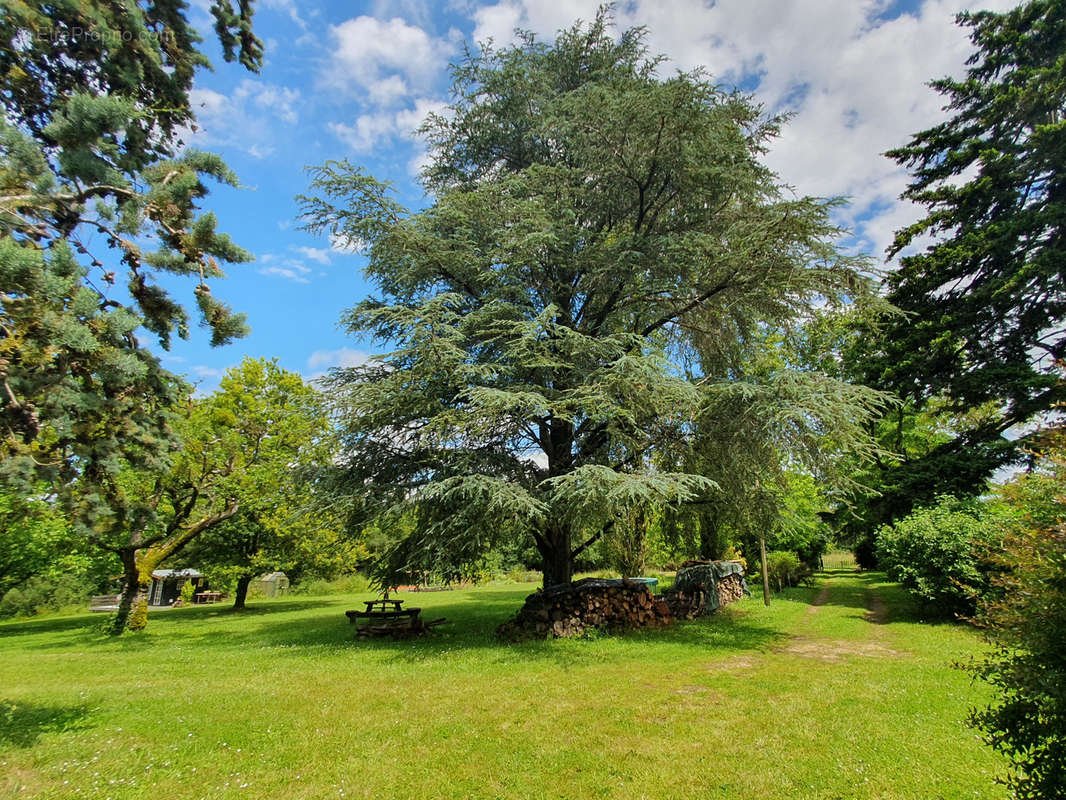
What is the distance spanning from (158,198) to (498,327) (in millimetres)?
7893

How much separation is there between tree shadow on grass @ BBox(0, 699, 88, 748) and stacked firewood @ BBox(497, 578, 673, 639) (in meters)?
7.71

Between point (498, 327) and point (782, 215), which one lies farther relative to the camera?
point (498, 327)

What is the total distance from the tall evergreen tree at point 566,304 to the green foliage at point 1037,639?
18.2 feet

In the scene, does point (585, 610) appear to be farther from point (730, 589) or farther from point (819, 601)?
point (819, 601)

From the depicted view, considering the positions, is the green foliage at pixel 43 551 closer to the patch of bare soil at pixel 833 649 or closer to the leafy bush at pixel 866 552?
the patch of bare soil at pixel 833 649

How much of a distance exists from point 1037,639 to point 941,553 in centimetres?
1093

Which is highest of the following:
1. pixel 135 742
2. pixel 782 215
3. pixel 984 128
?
pixel 984 128

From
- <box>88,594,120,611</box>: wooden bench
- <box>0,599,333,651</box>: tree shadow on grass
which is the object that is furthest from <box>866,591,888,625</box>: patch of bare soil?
<box>88,594,120,611</box>: wooden bench

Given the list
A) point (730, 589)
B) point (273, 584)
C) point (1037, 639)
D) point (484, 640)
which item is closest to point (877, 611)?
point (730, 589)

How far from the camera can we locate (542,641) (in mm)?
11203

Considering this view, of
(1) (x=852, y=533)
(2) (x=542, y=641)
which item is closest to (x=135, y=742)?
(2) (x=542, y=641)

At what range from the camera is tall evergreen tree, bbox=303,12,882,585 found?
33.4 feet

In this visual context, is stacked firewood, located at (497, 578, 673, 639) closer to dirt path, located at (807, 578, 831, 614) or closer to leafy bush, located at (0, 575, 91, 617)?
dirt path, located at (807, 578, 831, 614)

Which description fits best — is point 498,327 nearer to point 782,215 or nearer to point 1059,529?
point 782,215
